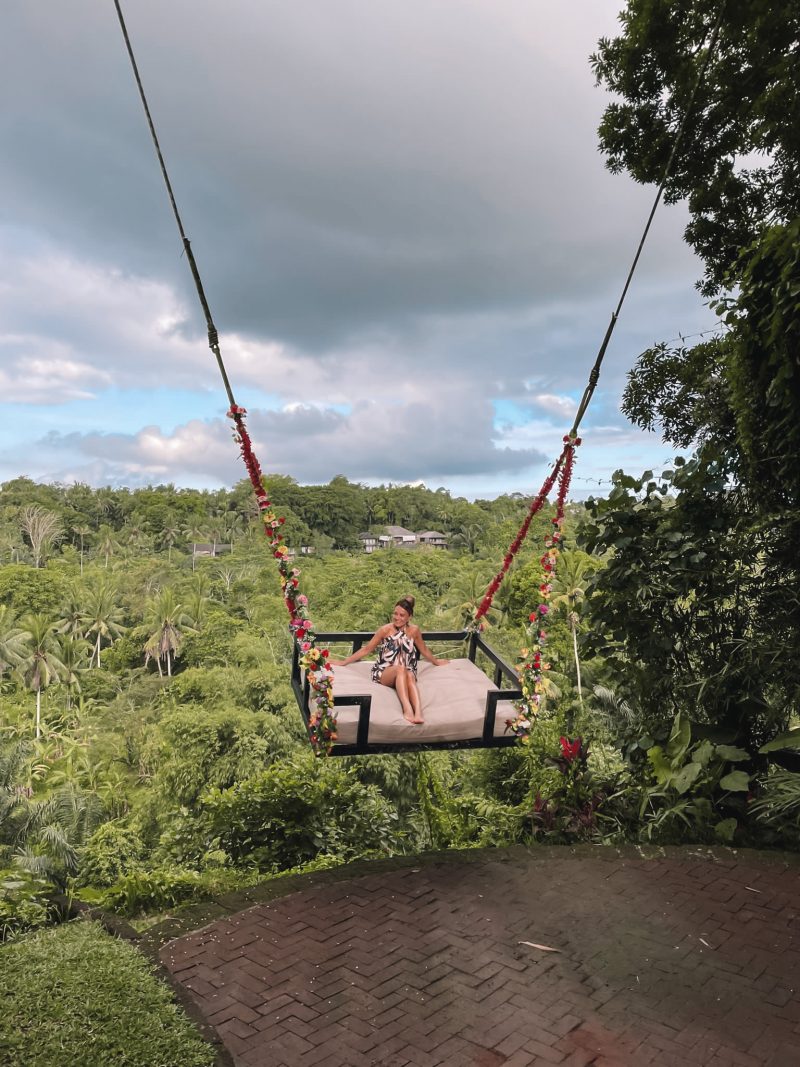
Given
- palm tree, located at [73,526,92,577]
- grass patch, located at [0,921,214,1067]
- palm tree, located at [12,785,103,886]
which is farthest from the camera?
palm tree, located at [73,526,92,577]

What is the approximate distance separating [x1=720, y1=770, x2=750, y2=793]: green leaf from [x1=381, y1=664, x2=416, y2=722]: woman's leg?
5.83 ft

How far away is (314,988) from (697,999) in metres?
1.30

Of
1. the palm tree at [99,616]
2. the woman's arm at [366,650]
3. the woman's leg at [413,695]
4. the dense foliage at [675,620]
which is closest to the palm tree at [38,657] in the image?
the palm tree at [99,616]

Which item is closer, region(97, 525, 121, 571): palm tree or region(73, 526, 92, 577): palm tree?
region(97, 525, 121, 571): palm tree

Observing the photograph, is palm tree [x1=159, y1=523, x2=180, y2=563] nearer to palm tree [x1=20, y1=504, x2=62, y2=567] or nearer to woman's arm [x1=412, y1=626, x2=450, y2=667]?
palm tree [x1=20, y1=504, x2=62, y2=567]

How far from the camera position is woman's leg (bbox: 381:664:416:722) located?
3.58 m

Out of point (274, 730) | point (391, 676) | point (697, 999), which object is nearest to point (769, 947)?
point (697, 999)

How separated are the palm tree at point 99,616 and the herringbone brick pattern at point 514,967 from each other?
29852 millimetres

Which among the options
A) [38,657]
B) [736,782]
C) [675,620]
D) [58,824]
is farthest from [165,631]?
[736,782]

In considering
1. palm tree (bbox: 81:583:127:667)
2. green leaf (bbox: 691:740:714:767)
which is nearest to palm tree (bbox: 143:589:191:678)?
palm tree (bbox: 81:583:127:667)

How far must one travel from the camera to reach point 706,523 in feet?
13.7

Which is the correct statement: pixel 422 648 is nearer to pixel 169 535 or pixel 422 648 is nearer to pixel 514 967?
pixel 514 967

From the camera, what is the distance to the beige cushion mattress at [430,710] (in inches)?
134

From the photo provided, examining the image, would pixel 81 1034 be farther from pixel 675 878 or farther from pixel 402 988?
pixel 675 878
